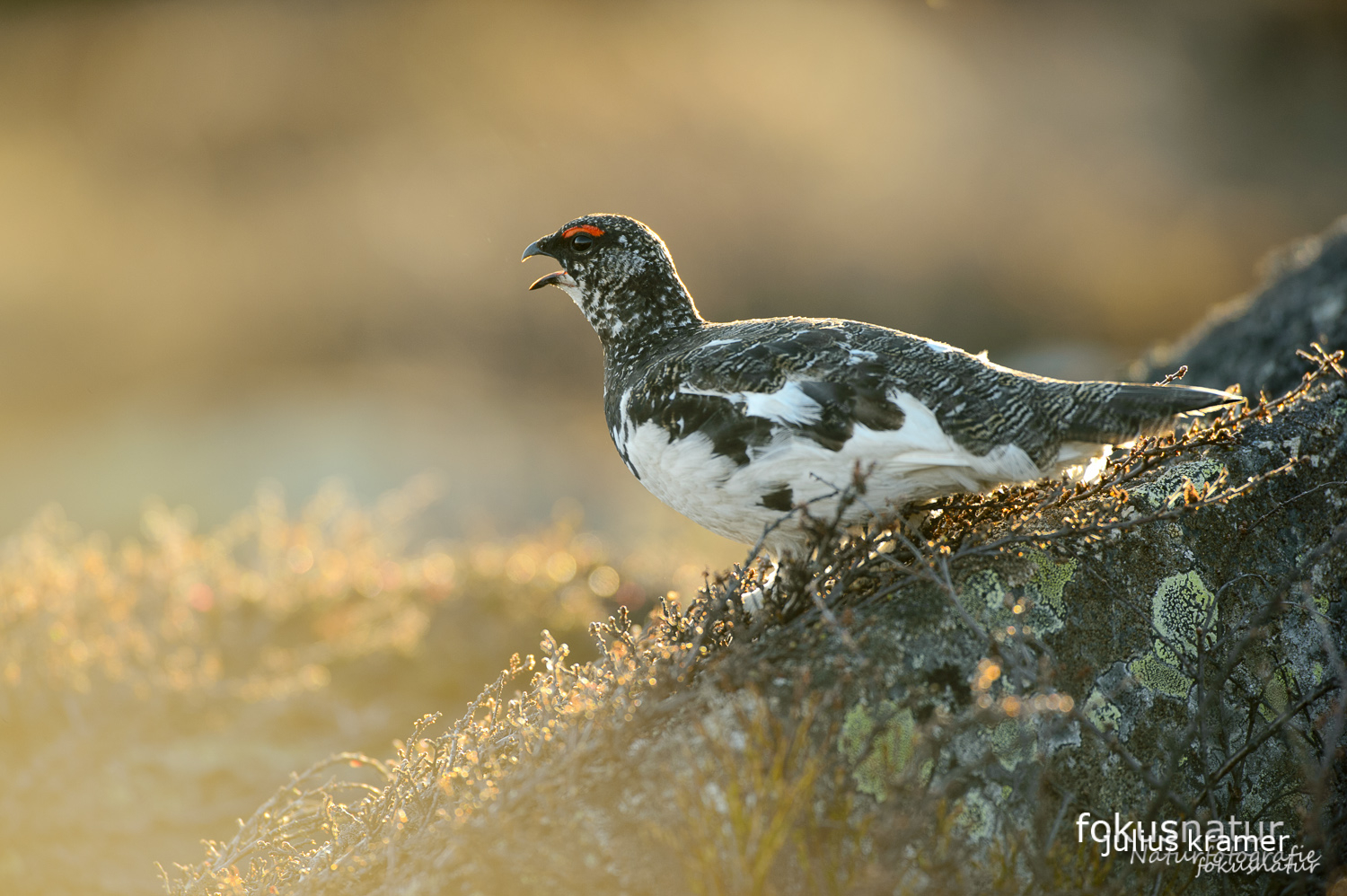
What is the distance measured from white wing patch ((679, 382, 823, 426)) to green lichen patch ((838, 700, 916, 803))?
0.76m

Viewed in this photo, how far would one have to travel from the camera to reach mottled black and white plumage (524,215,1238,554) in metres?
2.51

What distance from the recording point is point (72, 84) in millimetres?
21562

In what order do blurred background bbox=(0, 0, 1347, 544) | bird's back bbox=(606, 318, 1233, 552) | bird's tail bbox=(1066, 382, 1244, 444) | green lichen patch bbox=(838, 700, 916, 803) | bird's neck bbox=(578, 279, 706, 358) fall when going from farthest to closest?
blurred background bbox=(0, 0, 1347, 544), bird's neck bbox=(578, 279, 706, 358), bird's back bbox=(606, 318, 1233, 552), bird's tail bbox=(1066, 382, 1244, 444), green lichen patch bbox=(838, 700, 916, 803)

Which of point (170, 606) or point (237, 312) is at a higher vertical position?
point (237, 312)

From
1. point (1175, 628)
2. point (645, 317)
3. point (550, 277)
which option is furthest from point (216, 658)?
point (1175, 628)

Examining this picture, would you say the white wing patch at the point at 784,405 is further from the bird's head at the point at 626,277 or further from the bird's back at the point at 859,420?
the bird's head at the point at 626,277

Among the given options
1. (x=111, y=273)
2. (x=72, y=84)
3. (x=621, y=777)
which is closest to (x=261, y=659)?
(x=621, y=777)

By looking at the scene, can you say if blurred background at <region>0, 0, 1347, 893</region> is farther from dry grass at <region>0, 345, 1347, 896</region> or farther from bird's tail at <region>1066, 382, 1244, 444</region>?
bird's tail at <region>1066, 382, 1244, 444</region>

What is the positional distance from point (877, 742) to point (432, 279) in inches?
642

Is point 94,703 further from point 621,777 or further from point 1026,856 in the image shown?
point 1026,856

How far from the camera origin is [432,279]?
17344mm

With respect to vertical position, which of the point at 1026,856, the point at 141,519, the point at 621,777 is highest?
the point at 141,519

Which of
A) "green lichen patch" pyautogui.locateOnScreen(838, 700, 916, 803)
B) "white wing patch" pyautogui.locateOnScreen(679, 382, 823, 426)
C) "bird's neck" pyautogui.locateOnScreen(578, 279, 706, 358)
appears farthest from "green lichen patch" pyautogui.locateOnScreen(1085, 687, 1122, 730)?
"bird's neck" pyautogui.locateOnScreen(578, 279, 706, 358)

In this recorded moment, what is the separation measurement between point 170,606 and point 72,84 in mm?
21226
